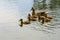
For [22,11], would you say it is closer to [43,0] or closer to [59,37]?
[43,0]

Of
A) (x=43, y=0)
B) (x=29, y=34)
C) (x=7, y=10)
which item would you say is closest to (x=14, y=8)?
(x=7, y=10)

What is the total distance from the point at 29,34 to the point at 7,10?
198 inches

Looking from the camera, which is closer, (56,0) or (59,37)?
(59,37)

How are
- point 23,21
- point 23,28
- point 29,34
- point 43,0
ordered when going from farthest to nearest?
point 43,0, point 23,21, point 23,28, point 29,34

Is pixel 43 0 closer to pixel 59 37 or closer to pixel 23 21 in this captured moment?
pixel 23 21

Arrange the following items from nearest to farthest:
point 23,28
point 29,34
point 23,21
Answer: point 29,34 < point 23,28 < point 23,21

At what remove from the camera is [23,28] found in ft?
35.0

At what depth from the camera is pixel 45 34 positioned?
31.2ft

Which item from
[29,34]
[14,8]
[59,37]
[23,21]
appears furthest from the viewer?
[14,8]

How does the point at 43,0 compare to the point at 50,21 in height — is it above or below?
above

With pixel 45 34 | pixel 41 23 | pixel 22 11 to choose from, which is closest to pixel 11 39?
pixel 45 34

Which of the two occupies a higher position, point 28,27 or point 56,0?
point 56,0

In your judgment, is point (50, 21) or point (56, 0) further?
point (56, 0)

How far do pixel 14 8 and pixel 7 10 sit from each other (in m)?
0.72
